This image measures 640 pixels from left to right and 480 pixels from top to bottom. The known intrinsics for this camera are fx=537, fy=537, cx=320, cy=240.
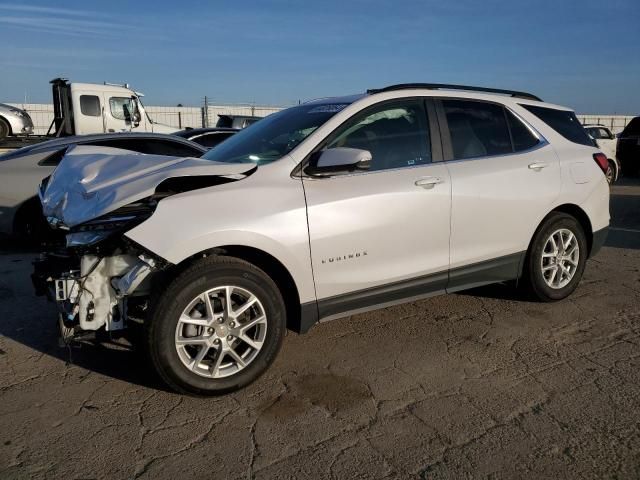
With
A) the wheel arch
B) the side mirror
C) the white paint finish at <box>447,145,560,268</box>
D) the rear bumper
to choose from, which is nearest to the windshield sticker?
the side mirror

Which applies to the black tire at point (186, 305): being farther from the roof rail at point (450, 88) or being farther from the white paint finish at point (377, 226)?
the roof rail at point (450, 88)

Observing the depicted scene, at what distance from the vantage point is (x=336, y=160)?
131 inches

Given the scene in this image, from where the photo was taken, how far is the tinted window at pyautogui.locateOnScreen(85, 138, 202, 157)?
23.2 ft

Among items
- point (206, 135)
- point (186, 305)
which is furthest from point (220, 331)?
point (206, 135)

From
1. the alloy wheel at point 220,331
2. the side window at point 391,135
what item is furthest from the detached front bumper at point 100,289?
the side window at point 391,135

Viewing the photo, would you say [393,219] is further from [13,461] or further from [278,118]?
[13,461]

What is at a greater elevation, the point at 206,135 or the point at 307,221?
the point at 206,135

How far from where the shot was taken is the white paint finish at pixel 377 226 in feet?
11.0

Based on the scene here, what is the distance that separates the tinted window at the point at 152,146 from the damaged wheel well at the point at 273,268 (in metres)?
4.10

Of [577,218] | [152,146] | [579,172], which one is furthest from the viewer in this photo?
[152,146]

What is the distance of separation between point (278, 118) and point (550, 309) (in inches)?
110

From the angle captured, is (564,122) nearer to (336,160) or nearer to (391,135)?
(391,135)

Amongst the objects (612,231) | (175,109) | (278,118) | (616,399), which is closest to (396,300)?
(616,399)

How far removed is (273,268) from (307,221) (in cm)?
37
